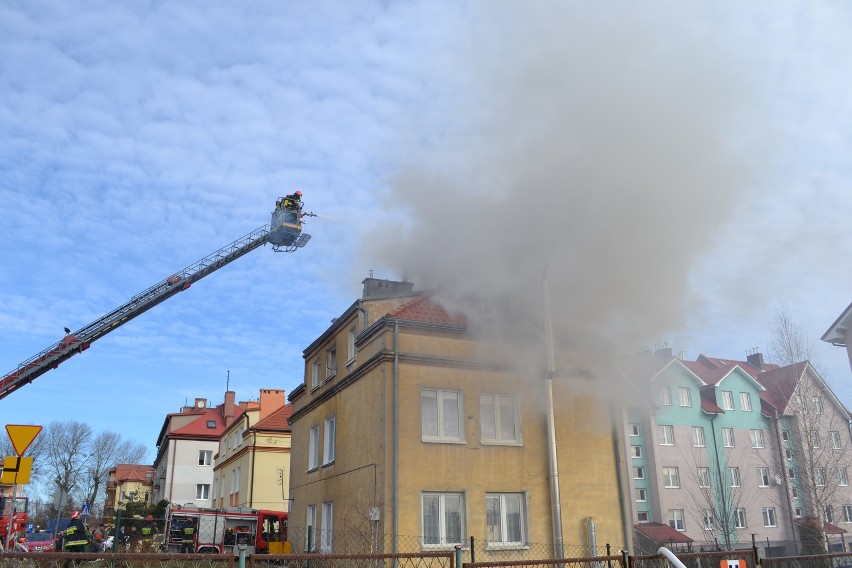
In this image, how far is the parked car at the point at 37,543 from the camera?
67.0ft

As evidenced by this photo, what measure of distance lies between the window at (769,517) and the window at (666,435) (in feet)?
22.6

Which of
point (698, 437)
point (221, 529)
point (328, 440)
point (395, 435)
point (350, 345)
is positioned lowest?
point (221, 529)

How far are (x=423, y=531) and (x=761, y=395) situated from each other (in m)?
36.7

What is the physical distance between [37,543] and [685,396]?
34999mm

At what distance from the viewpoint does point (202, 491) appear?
54.9 meters

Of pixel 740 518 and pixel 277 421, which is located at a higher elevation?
pixel 277 421

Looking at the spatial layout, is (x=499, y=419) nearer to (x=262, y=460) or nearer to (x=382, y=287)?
(x=382, y=287)

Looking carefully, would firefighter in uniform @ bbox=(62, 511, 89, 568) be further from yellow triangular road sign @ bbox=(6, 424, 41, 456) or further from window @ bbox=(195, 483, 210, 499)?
window @ bbox=(195, 483, 210, 499)

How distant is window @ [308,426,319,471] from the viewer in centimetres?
2022

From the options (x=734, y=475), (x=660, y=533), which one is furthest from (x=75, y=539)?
(x=734, y=475)

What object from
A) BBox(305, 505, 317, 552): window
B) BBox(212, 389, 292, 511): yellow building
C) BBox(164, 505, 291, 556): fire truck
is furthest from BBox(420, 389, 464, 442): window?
BBox(212, 389, 292, 511): yellow building

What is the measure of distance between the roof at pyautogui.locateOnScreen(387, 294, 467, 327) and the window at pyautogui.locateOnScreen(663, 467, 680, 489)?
28.1 metres

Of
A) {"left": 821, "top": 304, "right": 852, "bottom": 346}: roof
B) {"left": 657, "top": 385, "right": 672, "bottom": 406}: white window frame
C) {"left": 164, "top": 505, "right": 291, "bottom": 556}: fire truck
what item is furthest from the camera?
{"left": 657, "top": 385, "right": 672, "bottom": 406}: white window frame

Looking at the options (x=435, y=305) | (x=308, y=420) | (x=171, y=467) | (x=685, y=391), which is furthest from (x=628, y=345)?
(x=171, y=467)
